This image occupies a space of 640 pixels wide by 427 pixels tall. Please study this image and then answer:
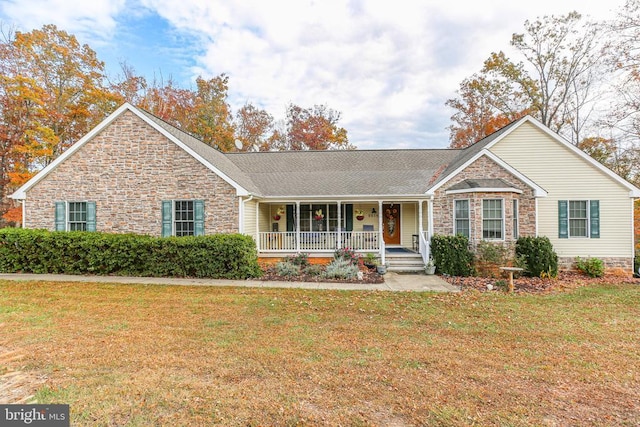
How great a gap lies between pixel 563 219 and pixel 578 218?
0.59 m

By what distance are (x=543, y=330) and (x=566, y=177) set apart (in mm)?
9225

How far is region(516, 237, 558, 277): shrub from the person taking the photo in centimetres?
1039

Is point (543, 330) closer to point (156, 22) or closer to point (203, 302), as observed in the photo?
point (203, 302)

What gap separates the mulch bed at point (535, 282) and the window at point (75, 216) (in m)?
13.2

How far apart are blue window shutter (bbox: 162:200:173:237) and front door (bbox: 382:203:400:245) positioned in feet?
30.6

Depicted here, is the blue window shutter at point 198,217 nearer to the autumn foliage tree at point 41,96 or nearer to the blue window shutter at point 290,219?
the blue window shutter at point 290,219

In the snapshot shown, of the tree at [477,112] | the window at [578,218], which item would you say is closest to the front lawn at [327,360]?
the window at [578,218]

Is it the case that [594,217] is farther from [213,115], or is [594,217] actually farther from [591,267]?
[213,115]

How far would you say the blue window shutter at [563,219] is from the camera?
11.7 metres

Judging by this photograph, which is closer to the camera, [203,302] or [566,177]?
[203,302]

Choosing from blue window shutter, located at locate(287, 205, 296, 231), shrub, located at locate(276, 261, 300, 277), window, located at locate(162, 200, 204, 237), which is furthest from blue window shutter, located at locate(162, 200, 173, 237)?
blue window shutter, located at locate(287, 205, 296, 231)

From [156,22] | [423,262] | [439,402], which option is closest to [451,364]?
[439,402]

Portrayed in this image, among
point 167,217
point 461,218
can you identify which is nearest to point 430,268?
point 461,218

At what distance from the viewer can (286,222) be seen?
14508 mm
